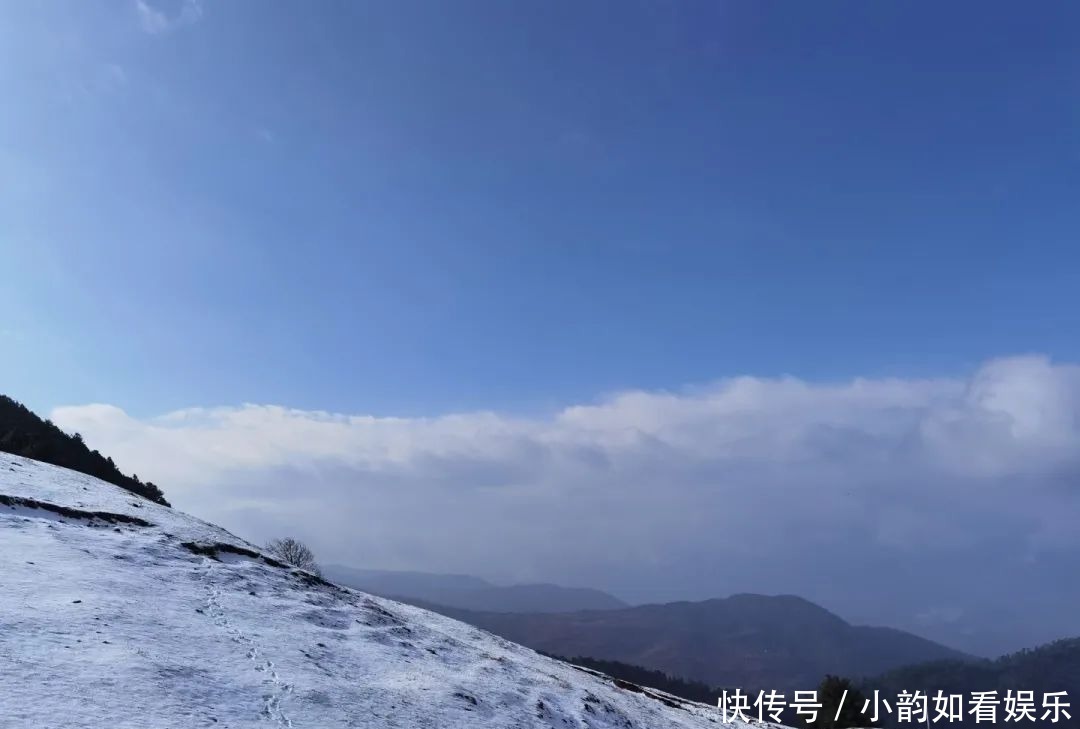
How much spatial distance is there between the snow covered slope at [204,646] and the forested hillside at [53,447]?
25672 mm

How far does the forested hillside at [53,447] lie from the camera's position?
5300cm

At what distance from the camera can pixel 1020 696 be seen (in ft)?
122

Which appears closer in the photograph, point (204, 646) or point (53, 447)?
point (204, 646)

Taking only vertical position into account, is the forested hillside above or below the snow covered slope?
above

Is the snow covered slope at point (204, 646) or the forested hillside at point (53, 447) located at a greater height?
the forested hillside at point (53, 447)

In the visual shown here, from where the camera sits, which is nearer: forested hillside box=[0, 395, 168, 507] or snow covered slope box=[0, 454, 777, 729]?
snow covered slope box=[0, 454, 777, 729]

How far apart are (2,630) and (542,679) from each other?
18726 millimetres

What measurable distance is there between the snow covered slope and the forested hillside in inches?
1011

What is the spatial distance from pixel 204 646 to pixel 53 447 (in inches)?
1997

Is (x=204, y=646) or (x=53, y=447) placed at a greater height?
(x=53, y=447)

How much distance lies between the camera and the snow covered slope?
1376cm

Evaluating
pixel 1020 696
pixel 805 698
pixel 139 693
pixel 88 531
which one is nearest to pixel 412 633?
pixel 88 531

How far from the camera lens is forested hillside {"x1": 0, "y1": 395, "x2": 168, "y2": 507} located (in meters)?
53.0

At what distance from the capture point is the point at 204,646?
17.4 meters
